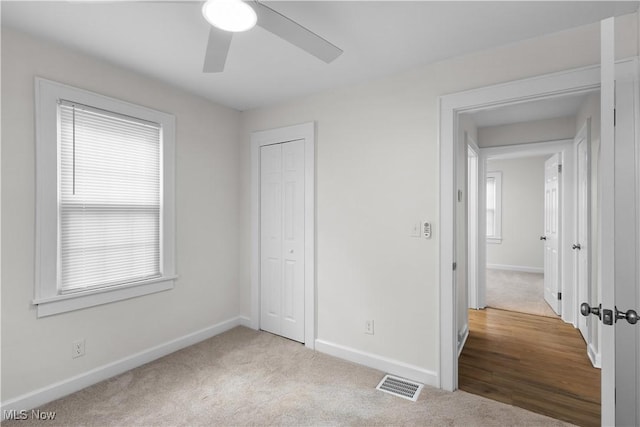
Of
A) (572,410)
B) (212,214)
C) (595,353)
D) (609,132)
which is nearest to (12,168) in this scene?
(212,214)

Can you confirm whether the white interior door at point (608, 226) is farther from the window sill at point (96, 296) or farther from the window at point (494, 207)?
the window at point (494, 207)

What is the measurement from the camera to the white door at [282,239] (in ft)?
10.7

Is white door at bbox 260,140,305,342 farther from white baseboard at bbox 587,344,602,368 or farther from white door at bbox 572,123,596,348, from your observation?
white door at bbox 572,123,596,348

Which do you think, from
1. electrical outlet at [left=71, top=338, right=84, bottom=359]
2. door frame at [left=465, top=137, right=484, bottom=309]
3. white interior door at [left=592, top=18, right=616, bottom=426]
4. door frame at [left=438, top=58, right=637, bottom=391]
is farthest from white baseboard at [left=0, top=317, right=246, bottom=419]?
door frame at [left=465, top=137, right=484, bottom=309]

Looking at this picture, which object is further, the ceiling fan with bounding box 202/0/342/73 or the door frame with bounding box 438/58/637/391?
the door frame with bounding box 438/58/637/391

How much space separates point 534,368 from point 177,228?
338 centimetres

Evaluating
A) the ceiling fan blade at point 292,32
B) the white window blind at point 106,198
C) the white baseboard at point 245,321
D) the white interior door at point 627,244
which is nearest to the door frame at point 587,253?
the white interior door at point 627,244

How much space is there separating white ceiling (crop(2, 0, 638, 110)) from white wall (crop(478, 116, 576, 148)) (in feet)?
8.03

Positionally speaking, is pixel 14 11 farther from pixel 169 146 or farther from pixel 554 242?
pixel 554 242

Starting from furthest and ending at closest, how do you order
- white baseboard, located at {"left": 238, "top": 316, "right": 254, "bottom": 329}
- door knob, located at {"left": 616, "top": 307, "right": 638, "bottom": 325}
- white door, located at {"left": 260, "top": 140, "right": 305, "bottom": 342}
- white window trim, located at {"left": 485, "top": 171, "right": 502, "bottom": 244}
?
white window trim, located at {"left": 485, "top": 171, "right": 502, "bottom": 244}
white baseboard, located at {"left": 238, "top": 316, "right": 254, "bottom": 329}
white door, located at {"left": 260, "top": 140, "right": 305, "bottom": 342}
door knob, located at {"left": 616, "top": 307, "right": 638, "bottom": 325}

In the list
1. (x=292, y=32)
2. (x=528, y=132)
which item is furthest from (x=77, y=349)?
(x=528, y=132)

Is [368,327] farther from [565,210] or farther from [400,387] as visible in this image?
[565,210]

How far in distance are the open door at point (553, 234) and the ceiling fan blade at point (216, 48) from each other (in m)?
4.29

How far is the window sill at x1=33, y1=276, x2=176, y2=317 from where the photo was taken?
2203 millimetres
